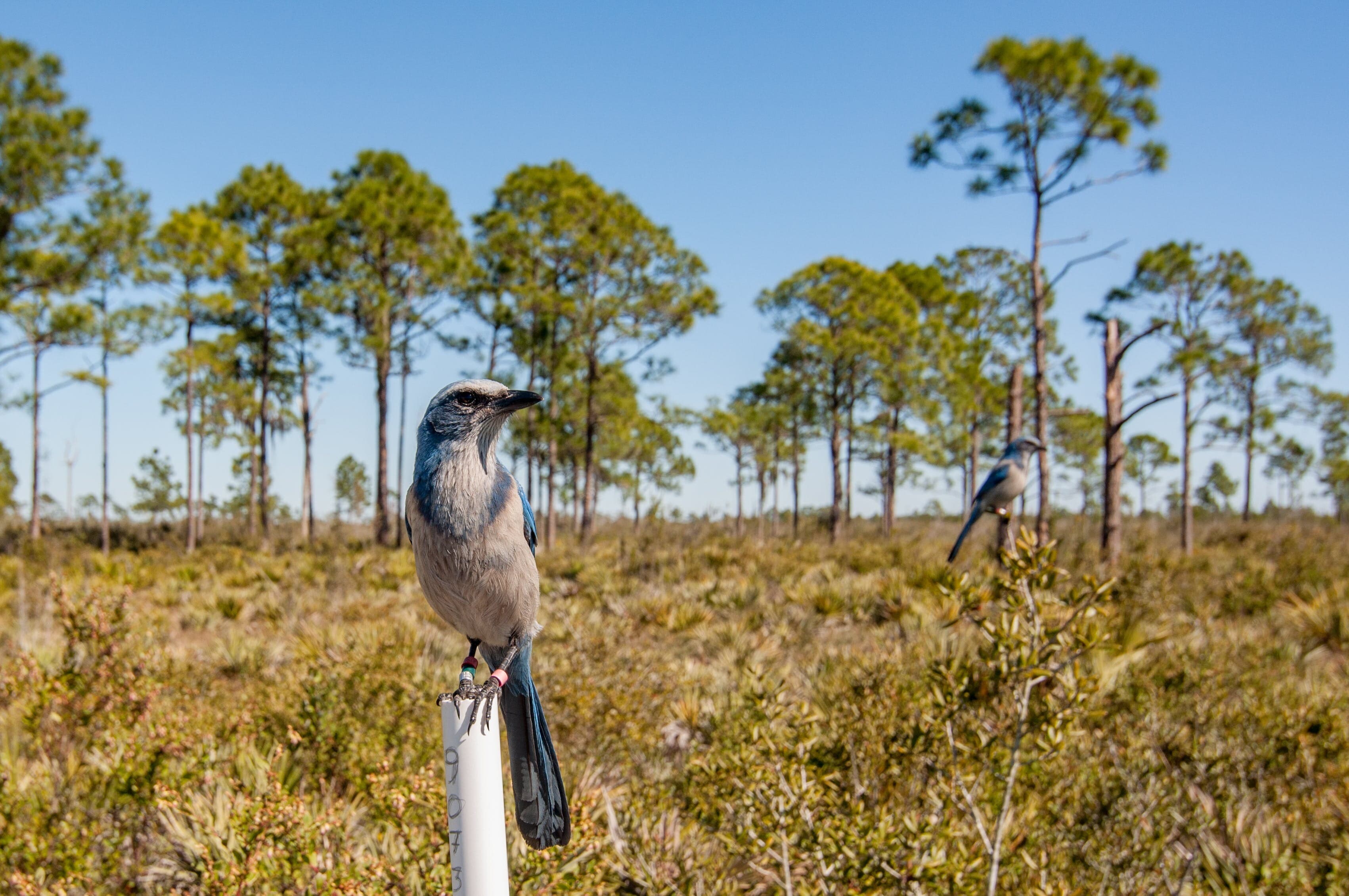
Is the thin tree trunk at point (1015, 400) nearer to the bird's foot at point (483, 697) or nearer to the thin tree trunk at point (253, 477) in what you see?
the bird's foot at point (483, 697)

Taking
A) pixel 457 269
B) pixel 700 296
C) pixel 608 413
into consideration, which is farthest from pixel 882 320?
pixel 457 269

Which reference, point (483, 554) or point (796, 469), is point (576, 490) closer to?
point (796, 469)

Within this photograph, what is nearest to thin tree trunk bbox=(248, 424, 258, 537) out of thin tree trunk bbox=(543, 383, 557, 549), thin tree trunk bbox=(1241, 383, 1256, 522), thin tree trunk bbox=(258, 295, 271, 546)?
thin tree trunk bbox=(258, 295, 271, 546)

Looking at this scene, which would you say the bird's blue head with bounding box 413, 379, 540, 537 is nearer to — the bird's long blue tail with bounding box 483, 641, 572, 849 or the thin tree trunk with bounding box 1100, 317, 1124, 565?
the bird's long blue tail with bounding box 483, 641, 572, 849

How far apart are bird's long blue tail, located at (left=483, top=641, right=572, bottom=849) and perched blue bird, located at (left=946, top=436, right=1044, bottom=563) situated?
2.54m

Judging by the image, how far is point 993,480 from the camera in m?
3.76

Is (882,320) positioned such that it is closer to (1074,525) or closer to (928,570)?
(1074,525)

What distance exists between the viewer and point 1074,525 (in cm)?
2841

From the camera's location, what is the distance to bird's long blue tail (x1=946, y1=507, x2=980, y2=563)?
2785 millimetres

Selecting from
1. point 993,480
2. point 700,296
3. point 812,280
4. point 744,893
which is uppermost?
point 812,280

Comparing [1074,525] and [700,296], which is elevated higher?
[700,296]

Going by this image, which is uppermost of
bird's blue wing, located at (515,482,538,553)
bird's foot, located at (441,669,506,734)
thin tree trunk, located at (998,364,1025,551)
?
thin tree trunk, located at (998,364,1025,551)

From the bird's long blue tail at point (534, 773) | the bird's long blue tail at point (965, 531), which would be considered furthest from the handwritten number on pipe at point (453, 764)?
the bird's long blue tail at point (965, 531)

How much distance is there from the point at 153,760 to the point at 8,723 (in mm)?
3253
